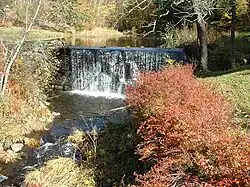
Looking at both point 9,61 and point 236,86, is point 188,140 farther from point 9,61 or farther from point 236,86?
point 9,61

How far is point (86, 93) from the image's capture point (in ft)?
59.5

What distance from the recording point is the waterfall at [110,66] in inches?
706

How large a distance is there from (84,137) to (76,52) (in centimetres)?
979

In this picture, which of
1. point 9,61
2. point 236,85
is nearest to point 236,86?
point 236,85

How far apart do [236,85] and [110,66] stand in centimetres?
897

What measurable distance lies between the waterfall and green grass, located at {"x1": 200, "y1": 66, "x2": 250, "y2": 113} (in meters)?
5.18

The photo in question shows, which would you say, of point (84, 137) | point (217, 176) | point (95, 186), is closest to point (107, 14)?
point (84, 137)

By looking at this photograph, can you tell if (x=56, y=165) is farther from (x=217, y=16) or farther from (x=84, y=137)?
(x=217, y=16)

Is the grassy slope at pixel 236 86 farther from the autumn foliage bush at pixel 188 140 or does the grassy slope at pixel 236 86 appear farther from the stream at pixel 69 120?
the stream at pixel 69 120

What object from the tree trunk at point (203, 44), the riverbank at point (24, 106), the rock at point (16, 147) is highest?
the tree trunk at point (203, 44)

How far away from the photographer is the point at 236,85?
10.6 metres

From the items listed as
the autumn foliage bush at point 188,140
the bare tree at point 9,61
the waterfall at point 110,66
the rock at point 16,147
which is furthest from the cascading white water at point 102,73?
the autumn foliage bush at point 188,140

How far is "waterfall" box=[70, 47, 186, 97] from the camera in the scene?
58.8 feet

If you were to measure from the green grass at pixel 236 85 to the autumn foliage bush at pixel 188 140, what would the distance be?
2120 mm
